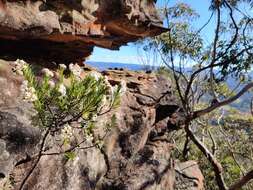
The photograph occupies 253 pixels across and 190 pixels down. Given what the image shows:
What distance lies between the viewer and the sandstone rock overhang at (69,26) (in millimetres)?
6879

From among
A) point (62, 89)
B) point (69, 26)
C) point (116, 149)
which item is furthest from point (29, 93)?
point (116, 149)

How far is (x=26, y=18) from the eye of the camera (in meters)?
6.85

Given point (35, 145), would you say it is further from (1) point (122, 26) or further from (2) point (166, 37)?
(2) point (166, 37)

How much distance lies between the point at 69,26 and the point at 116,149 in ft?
8.86

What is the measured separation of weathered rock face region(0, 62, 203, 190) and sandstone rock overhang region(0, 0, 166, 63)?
796 millimetres

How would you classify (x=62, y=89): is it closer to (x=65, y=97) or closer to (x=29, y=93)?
(x=65, y=97)

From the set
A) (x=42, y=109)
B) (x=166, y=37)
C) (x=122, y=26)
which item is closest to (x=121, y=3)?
(x=122, y=26)

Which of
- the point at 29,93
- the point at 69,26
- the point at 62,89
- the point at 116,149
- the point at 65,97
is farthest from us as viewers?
the point at 116,149

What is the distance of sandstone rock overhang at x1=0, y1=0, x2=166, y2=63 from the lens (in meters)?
6.88

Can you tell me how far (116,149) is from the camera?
8891 mm

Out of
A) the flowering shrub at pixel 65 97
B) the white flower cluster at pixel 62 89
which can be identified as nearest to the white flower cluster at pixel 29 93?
the flowering shrub at pixel 65 97

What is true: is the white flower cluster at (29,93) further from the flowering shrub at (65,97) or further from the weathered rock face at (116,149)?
the weathered rock face at (116,149)

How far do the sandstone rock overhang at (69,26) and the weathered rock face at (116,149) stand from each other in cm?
80

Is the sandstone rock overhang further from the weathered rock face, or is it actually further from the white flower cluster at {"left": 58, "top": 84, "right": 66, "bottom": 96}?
the white flower cluster at {"left": 58, "top": 84, "right": 66, "bottom": 96}
